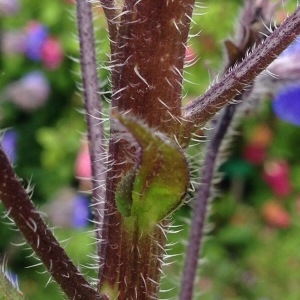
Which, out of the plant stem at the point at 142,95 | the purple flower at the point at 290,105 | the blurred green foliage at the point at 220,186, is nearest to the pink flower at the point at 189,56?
the plant stem at the point at 142,95

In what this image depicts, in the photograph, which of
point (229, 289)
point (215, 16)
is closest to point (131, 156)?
point (229, 289)

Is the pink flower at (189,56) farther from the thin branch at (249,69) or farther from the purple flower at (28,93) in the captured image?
the purple flower at (28,93)

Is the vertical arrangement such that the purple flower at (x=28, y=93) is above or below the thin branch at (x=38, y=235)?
below

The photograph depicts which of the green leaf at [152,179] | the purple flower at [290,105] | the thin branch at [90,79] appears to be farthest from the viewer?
the purple flower at [290,105]

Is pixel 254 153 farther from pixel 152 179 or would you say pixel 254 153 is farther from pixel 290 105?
pixel 152 179

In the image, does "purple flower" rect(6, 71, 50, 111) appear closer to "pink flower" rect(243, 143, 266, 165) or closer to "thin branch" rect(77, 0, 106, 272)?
"pink flower" rect(243, 143, 266, 165)

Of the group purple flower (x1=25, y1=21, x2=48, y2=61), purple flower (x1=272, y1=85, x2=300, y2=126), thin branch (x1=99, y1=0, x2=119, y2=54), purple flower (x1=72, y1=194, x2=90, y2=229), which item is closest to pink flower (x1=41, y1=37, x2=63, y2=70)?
purple flower (x1=25, y1=21, x2=48, y2=61)
